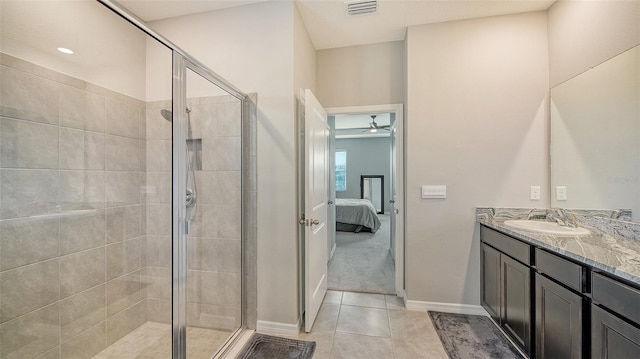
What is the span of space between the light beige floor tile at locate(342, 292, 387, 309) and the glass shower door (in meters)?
1.12

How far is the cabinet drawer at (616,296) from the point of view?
97 centimetres

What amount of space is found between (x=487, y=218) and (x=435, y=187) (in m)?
0.53

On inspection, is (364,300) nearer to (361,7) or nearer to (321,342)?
(321,342)

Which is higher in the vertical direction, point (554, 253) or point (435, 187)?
point (435, 187)

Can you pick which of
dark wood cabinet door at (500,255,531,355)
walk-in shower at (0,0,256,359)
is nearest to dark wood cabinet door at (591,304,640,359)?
dark wood cabinet door at (500,255,531,355)

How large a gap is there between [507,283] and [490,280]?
0.28 metres

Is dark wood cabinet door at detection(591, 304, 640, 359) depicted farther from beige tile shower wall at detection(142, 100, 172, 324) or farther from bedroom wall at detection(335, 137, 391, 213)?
bedroom wall at detection(335, 137, 391, 213)

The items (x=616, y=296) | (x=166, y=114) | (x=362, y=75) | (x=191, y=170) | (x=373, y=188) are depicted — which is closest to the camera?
(x=616, y=296)

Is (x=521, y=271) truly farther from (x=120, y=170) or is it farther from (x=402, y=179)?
(x=120, y=170)

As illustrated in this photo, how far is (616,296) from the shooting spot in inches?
41.1

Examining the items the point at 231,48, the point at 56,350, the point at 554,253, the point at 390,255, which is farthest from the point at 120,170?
the point at 390,255

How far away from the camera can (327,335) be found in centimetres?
201

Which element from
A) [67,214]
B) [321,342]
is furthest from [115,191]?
[321,342]

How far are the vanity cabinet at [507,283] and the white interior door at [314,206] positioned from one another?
1.49m
